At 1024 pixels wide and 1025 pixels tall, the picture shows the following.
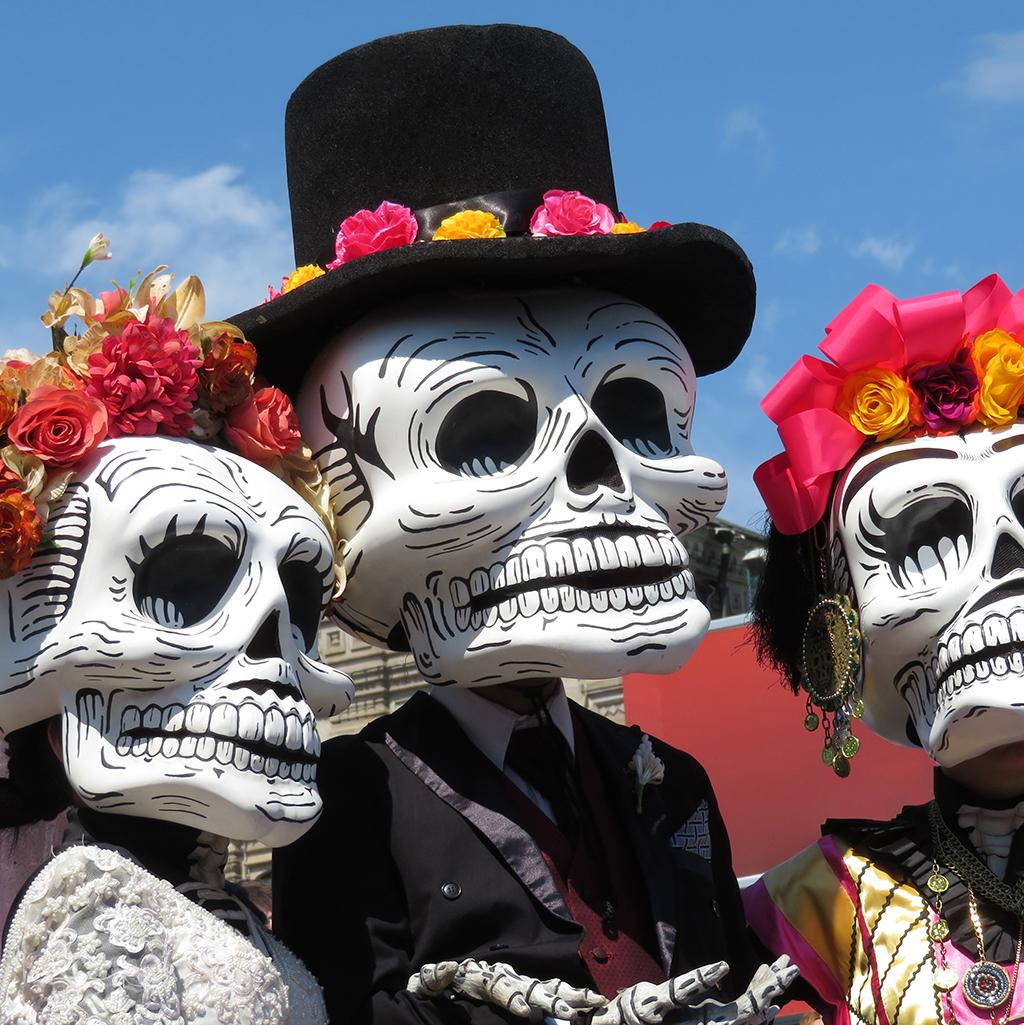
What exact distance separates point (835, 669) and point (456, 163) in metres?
1.36

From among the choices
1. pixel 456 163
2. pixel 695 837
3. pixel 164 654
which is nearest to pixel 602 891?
pixel 695 837

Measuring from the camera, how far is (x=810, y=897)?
13.8 ft

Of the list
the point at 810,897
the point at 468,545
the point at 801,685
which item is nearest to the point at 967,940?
the point at 810,897

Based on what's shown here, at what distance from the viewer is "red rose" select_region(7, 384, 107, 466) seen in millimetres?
3375

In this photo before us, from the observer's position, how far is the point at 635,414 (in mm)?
3924

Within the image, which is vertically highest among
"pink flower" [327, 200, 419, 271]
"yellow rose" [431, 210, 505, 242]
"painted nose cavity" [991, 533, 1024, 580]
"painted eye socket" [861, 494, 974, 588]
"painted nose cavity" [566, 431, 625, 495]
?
"pink flower" [327, 200, 419, 271]

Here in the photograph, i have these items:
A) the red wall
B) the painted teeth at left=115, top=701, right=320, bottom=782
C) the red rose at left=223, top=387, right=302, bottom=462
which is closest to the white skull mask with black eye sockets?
the red rose at left=223, top=387, right=302, bottom=462

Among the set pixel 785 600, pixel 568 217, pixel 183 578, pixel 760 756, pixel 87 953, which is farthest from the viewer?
pixel 760 756

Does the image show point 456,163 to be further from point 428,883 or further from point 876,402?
point 428,883

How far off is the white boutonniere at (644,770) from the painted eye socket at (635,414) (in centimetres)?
65

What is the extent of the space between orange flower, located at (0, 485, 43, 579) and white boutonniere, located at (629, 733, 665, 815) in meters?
1.39

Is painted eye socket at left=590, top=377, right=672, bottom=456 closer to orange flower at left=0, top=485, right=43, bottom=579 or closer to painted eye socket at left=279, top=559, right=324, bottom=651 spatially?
painted eye socket at left=279, top=559, right=324, bottom=651

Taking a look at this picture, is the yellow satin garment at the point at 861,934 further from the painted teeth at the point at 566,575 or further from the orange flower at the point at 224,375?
the orange flower at the point at 224,375

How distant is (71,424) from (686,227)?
1329 millimetres
